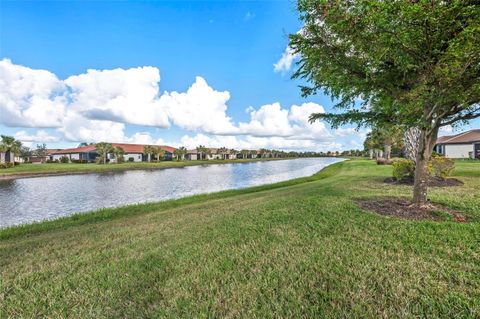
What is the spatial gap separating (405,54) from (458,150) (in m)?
46.4

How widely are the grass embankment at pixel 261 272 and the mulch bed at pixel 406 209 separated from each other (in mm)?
447

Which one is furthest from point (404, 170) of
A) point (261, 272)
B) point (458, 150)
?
point (458, 150)

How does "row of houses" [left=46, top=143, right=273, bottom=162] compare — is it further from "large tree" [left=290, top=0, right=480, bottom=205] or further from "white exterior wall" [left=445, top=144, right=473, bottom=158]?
"white exterior wall" [left=445, top=144, right=473, bottom=158]

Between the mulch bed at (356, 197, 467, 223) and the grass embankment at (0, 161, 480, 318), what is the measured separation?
45cm

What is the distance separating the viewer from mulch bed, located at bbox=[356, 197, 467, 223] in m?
5.67

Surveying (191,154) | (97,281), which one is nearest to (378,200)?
(97,281)

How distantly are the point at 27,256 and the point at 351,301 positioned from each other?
19.3 feet

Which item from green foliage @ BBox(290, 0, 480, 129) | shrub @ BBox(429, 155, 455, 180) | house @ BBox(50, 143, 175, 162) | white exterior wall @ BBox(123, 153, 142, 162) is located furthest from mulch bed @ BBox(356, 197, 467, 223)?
white exterior wall @ BBox(123, 153, 142, 162)

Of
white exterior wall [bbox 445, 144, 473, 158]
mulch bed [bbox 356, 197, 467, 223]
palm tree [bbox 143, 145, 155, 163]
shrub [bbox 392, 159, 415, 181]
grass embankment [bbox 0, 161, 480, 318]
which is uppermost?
palm tree [bbox 143, 145, 155, 163]

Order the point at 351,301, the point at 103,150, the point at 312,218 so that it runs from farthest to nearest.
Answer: the point at 103,150
the point at 312,218
the point at 351,301

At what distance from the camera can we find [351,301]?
2.60 m

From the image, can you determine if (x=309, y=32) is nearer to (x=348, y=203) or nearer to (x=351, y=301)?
(x=348, y=203)

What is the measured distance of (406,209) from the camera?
6301 millimetres

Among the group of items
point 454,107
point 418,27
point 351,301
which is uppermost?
point 418,27
